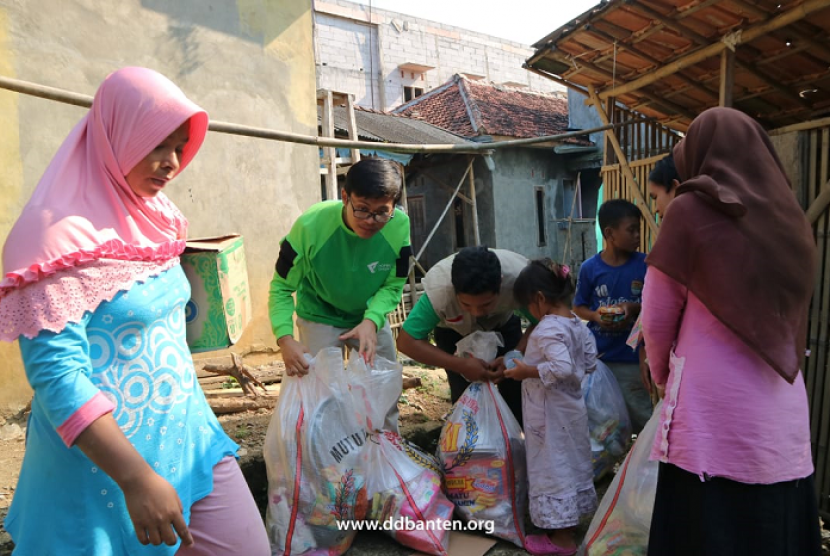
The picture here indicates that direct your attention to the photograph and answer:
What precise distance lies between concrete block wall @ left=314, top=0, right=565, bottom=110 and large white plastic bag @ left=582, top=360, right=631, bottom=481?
49.4ft

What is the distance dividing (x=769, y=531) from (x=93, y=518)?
1644 millimetres

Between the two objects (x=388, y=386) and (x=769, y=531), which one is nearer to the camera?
(x=769, y=531)

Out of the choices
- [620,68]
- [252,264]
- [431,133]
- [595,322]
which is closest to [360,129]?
[431,133]

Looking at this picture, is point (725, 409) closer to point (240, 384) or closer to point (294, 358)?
point (294, 358)

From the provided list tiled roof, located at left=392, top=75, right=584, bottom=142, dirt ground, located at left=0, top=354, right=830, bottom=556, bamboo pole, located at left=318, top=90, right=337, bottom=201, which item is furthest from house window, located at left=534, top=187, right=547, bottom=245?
dirt ground, located at left=0, top=354, right=830, bottom=556

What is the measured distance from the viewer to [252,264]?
6418 millimetres

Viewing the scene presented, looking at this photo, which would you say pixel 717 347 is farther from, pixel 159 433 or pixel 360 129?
pixel 360 129

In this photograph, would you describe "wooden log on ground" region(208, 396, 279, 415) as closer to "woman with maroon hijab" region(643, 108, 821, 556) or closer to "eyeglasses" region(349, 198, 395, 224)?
"eyeglasses" region(349, 198, 395, 224)

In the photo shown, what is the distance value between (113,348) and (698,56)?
127 inches

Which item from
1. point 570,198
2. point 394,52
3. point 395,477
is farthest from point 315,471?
point 394,52

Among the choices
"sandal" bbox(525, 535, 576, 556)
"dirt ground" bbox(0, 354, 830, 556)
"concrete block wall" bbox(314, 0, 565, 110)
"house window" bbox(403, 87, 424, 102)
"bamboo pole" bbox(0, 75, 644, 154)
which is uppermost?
"concrete block wall" bbox(314, 0, 565, 110)

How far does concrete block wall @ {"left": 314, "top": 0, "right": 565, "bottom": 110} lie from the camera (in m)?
17.3

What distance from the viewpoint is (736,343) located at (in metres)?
1.56

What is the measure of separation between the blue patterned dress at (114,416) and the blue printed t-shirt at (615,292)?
7.68 feet
